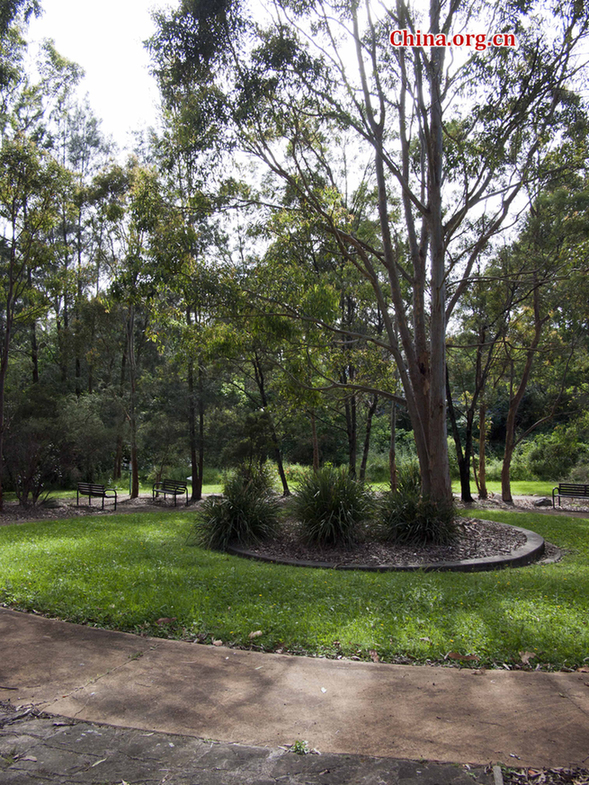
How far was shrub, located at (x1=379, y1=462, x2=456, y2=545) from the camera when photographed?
8625 millimetres

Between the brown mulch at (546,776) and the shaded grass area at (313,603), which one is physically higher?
the shaded grass area at (313,603)

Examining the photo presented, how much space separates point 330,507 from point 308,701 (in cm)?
558

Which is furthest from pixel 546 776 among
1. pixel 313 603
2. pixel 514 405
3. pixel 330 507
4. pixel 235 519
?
pixel 514 405

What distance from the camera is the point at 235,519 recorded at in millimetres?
9266

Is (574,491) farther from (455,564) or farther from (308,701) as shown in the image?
(308,701)

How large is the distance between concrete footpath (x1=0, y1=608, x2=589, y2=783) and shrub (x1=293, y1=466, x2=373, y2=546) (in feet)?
15.2

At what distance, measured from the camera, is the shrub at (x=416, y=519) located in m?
8.62

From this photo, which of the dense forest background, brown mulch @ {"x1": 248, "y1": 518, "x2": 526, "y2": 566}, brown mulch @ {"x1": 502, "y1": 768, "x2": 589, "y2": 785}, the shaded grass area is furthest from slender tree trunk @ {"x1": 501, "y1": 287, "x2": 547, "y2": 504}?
brown mulch @ {"x1": 502, "y1": 768, "x2": 589, "y2": 785}

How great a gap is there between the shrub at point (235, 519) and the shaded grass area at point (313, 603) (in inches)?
45.6

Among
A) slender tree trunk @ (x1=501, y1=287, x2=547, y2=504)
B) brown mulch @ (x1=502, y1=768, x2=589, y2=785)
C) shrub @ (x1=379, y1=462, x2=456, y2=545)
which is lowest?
brown mulch @ (x1=502, y1=768, x2=589, y2=785)

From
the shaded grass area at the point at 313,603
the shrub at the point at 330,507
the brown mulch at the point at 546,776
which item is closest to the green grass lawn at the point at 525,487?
the shrub at the point at 330,507

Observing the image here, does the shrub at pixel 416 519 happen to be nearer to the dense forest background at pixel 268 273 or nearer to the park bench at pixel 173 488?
the dense forest background at pixel 268 273

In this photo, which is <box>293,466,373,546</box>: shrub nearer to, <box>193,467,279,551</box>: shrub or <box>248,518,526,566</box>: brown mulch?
<box>248,518,526,566</box>: brown mulch

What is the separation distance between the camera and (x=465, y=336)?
17734mm
